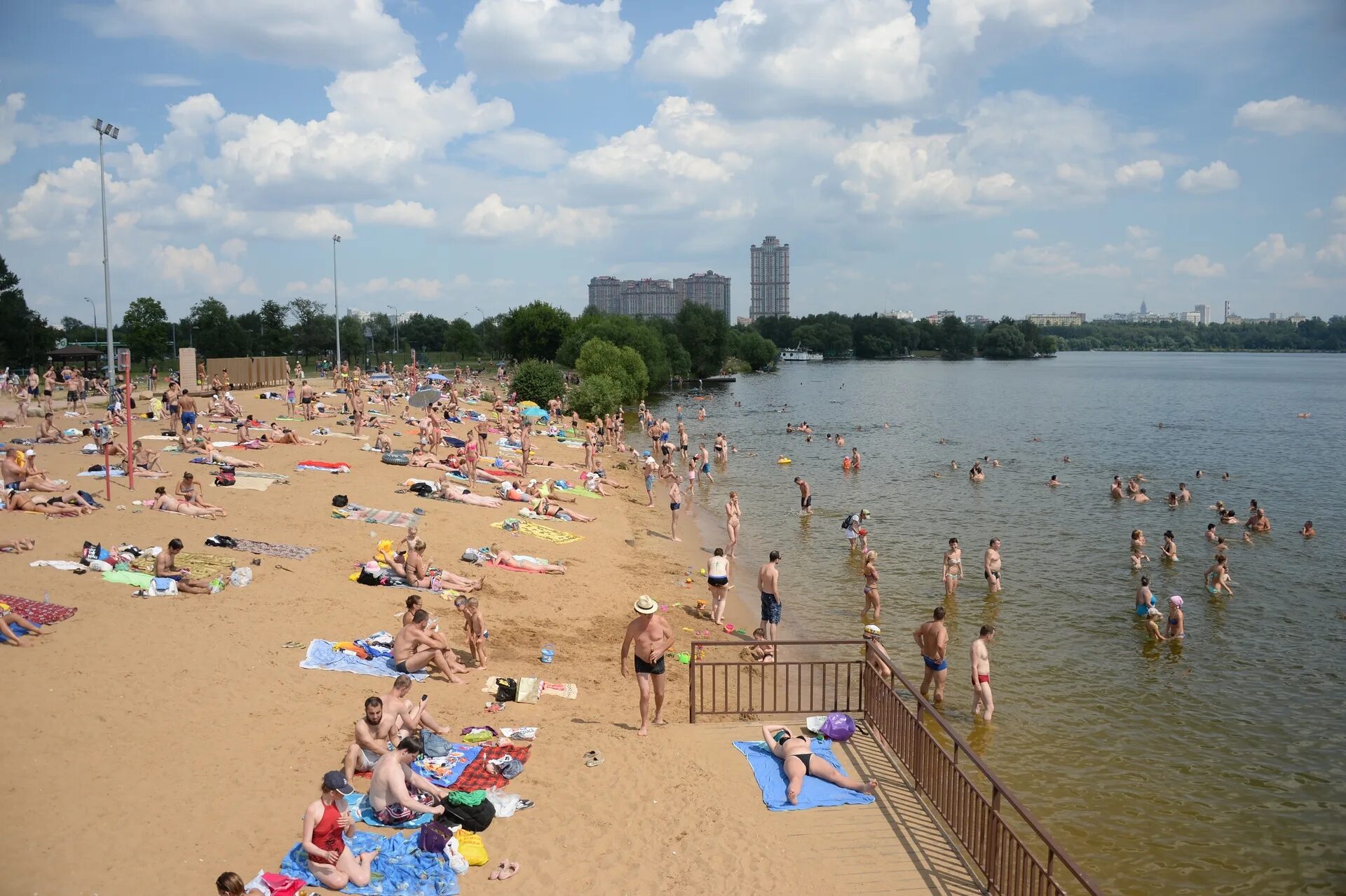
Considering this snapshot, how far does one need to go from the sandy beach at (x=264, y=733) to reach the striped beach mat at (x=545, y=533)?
3.49 m

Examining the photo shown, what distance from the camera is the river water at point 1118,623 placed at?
10.2 meters

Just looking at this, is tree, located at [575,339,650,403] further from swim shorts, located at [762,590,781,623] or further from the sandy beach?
the sandy beach

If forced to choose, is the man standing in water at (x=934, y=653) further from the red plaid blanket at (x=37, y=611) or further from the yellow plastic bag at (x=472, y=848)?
the red plaid blanket at (x=37, y=611)

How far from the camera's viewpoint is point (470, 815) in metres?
8.04

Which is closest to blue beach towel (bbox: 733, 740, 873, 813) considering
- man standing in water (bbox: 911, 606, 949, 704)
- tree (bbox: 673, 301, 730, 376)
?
man standing in water (bbox: 911, 606, 949, 704)

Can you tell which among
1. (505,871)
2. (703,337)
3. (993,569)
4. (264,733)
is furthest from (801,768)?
(703,337)

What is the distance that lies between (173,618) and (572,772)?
640 centimetres

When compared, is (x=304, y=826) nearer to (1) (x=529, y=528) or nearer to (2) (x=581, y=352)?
(1) (x=529, y=528)

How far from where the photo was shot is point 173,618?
11977 millimetres

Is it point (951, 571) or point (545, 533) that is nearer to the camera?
point (951, 571)

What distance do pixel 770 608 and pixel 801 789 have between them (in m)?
6.36

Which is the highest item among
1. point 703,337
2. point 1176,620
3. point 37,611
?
point 703,337

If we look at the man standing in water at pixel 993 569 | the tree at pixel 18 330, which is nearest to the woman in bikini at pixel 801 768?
the man standing in water at pixel 993 569

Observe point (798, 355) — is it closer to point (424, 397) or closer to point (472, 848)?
point (424, 397)
